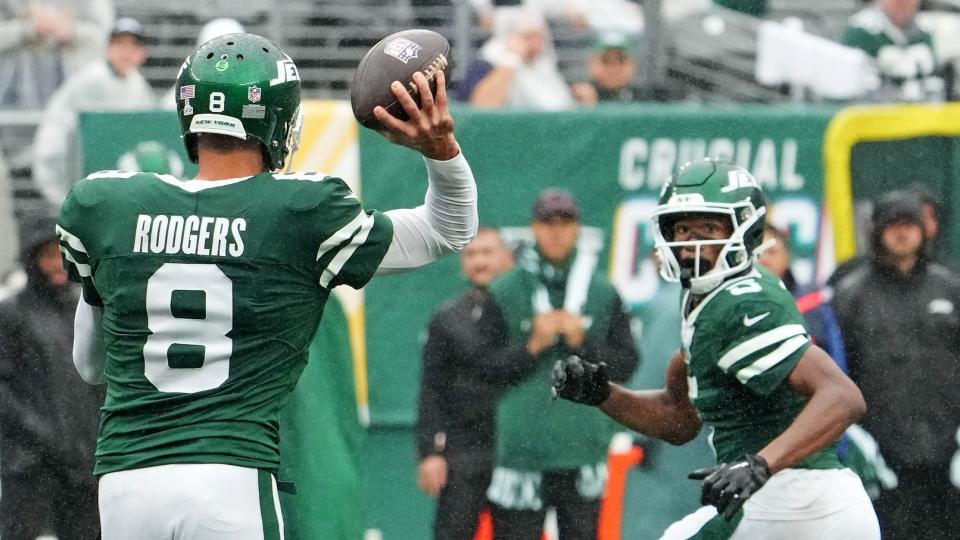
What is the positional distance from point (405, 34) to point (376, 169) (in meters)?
4.03

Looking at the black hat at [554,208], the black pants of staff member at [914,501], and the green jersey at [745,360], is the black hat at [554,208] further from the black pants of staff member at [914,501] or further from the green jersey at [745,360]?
the green jersey at [745,360]

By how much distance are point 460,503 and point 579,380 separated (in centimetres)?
264

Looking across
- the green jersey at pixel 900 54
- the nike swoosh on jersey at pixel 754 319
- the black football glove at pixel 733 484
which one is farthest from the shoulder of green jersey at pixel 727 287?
the green jersey at pixel 900 54

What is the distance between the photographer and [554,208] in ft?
23.2

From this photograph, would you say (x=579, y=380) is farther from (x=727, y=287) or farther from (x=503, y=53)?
(x=503, y=53)

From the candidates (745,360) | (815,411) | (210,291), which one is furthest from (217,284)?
(815,411)

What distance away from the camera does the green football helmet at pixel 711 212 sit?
14.0ft

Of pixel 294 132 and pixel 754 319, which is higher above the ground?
pixel 294 132

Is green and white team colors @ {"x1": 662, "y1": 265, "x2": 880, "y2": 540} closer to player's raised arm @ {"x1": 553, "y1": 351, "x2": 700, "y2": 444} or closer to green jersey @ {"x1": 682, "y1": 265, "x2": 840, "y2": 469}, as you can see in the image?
green jersey @ {"x1": 682, "y1": 265, "x2": 840, "y2": 469}

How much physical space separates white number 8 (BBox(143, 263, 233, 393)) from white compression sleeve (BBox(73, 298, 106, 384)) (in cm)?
33

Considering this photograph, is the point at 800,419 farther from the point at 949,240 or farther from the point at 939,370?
the point at 949,240

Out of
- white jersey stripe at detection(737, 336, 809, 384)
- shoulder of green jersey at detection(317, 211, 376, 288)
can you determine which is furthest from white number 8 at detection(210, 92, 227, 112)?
white jersey stripe at detection(737, 336, 809, 384)

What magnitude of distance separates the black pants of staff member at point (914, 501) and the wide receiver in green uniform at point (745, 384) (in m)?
2.77

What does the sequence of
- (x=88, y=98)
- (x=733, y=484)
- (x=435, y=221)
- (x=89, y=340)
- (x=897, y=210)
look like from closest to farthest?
(x=435, y=221) < (x=89, y=340) < (x=733, y=484) < (x=897, y=210) < (x=88, y=98)
